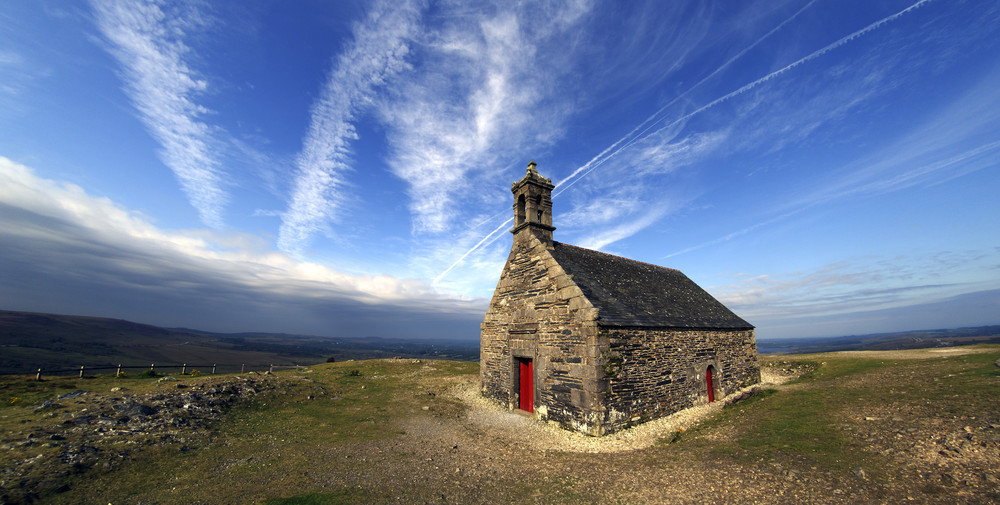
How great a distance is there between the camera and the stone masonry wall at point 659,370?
12070mm

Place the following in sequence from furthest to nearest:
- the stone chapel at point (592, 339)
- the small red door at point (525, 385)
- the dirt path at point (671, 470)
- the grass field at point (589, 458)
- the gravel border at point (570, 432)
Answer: the small red door at point (525, 385)
the stone chapel at point (592, 339)
the gravel border at point (570, 432)
the grass field at point (589, 458)
the dirt path at point (671, 470)

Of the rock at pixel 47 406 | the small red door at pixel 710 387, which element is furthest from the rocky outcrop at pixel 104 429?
the small red door at pixel 710 387

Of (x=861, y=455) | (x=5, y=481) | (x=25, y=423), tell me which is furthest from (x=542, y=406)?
(x=25, y=423)

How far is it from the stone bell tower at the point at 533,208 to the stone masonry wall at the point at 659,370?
6.04m

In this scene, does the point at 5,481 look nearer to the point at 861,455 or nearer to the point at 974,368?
the point at 861,455

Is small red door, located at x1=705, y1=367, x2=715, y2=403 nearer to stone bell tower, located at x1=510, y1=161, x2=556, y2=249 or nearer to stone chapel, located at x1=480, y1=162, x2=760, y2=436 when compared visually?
stone chapel, located at x1=480, y1=162, x2=760, y2=436

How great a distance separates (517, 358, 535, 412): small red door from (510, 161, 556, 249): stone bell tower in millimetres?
5676

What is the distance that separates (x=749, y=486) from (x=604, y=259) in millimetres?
13356

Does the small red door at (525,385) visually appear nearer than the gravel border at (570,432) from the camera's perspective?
No

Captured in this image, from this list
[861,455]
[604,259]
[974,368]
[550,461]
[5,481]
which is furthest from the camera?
[604,259]

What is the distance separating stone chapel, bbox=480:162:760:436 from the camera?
477 inches

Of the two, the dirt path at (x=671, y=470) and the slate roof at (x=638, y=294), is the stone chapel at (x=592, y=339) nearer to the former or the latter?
the slate roof at (x=638, y=294)

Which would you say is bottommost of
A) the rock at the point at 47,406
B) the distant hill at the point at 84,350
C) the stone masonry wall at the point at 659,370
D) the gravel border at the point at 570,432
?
the distant hill at the point at 84,350

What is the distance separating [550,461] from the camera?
956cm
